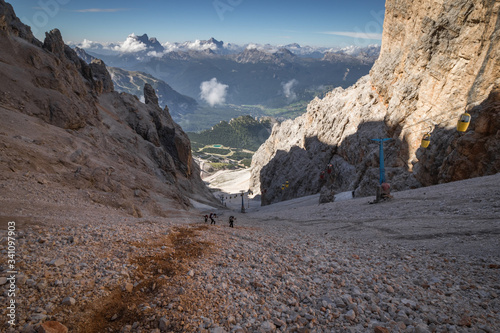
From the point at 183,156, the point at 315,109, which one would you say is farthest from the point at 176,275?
the point at 315,109

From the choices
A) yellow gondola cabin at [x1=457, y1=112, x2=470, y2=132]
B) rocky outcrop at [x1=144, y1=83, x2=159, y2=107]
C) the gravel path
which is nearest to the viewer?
the gravel path

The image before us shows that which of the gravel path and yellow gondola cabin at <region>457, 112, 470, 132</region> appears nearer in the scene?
the gravel path

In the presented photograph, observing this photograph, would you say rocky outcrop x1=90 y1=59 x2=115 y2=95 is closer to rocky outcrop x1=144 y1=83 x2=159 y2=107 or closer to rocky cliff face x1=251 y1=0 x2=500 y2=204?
rocky outcrop x1=144 y1=83 x2=159 y2=107

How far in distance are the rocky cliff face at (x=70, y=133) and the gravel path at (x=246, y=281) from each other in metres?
8.49

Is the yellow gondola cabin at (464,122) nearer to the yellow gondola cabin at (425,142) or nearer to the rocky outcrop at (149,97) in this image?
the yellow gondola cabin at (425,142)

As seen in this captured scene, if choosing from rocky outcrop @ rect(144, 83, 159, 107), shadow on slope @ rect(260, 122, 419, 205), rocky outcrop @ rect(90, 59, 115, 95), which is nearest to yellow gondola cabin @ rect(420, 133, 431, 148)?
shadow on slope @ rect(260, 122, 419, 205)

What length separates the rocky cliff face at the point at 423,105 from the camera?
1000 inches

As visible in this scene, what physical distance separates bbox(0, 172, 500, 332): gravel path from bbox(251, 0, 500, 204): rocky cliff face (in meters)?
16.9

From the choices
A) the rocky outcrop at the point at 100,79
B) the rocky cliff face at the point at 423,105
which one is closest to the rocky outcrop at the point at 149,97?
the rocky outcrop at the point at 100,79

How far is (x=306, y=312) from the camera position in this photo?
630cm

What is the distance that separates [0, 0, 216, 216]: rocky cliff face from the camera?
19.3 metres

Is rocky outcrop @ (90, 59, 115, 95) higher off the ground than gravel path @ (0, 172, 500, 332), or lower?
higher

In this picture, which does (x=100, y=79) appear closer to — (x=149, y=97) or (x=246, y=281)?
(x=149, y=97)

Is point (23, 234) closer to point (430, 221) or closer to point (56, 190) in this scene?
point (56, 190)
